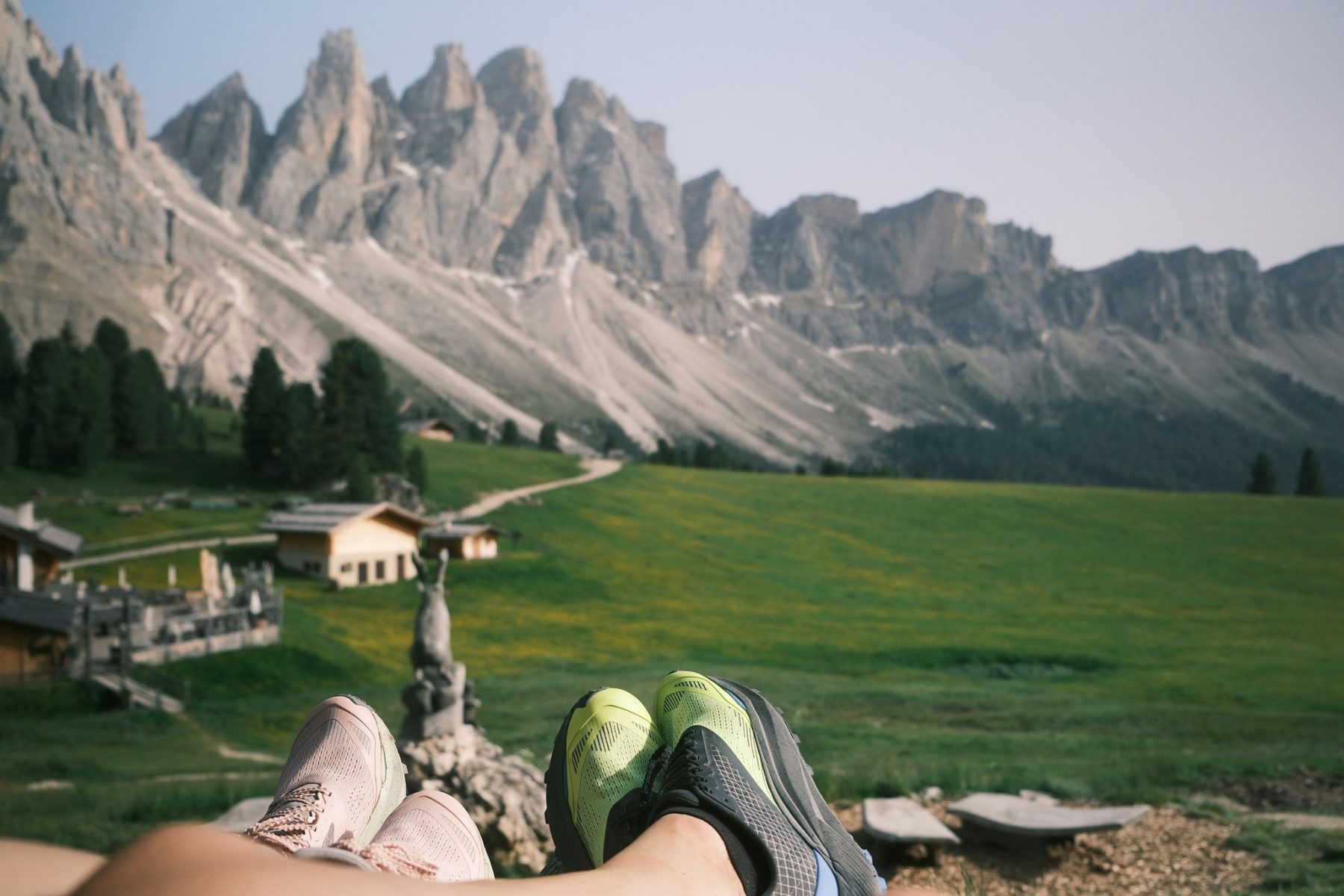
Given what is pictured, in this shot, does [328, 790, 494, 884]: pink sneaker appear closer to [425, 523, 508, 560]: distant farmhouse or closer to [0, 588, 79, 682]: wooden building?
Answer: [0, 588, 79, 682]: wooden building

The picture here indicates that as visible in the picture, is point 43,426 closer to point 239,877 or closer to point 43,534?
point 43,534

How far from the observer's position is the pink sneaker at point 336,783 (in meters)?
2.24

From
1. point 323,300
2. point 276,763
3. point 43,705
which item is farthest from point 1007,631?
point 323,300

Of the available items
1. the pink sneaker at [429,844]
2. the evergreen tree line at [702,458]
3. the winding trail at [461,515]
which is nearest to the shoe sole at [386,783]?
the pink sneaker at [429,844]

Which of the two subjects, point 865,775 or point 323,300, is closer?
point 865,775

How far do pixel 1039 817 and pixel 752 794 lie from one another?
5.29 m

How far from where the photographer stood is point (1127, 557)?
5400 cm

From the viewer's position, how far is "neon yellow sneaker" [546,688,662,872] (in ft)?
8.84

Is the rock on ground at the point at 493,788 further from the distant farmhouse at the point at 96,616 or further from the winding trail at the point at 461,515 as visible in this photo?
the winding trail at the point at 461,515

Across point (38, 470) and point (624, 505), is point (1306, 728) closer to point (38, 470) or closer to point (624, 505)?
point (624, 505)

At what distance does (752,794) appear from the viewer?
250 cm

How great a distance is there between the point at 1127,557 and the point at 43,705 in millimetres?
52479

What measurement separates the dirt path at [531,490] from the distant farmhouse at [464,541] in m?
2.48

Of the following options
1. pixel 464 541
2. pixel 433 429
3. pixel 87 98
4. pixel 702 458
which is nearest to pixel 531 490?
pixel 464 541
